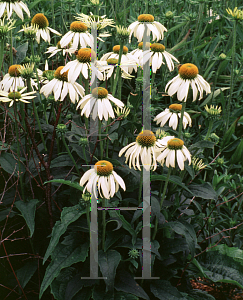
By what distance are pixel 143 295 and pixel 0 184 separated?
2.78ft

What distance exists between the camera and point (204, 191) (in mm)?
1263

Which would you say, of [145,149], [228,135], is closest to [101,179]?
[145,149]

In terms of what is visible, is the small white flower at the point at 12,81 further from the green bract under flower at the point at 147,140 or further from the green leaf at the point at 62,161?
the green bract under flower at the point at 147,140

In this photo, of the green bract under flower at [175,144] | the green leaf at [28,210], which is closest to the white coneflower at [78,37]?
the green bract under flower at [175,144]

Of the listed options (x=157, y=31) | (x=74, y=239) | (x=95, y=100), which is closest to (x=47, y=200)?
(x=74, y=239)

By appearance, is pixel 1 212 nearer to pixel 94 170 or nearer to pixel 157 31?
pixel 94 170

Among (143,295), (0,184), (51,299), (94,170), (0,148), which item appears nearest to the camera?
(94,170)

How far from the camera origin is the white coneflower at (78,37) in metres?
1.23

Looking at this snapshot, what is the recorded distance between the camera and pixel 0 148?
1231mm

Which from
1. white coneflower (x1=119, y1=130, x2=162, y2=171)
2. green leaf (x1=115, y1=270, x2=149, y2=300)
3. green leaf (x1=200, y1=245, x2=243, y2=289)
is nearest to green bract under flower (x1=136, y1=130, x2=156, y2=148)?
white coneflower (x1=119, y1=130, x2=162, y2=171)

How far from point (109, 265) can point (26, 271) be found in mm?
420

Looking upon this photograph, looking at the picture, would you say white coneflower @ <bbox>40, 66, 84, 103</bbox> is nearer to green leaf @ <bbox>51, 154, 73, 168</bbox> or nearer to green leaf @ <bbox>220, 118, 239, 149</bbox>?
green leaf @ <bbox>51, 154, 73, 168</bbox>

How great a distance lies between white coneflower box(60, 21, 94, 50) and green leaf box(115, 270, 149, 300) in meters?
0.87

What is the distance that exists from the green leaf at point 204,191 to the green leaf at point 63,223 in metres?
0.46
